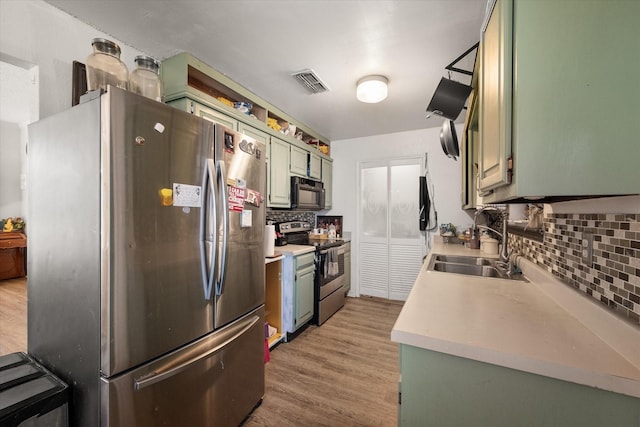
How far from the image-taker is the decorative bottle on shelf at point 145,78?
51.4 inches

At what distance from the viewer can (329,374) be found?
6.71ft

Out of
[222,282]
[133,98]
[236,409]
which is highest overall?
[133,98]

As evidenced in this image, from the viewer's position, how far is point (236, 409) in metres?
1.48

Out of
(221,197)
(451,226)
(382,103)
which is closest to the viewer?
(221,197)

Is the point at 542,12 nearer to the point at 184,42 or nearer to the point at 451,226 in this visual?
the point at 184,42

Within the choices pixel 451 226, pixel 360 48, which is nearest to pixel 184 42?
pixel 360 48

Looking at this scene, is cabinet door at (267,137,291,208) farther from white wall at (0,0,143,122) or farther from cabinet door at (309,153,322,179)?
white wall at (0,0,143,122)

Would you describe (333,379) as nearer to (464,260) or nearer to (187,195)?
(464,260)

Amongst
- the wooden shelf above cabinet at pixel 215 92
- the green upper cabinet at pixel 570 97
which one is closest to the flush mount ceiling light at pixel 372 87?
the wooden shelf above cabinet at pixel 215 92

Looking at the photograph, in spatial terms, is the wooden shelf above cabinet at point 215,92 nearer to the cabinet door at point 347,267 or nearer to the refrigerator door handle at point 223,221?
the refrigerator door handle at point 223,221

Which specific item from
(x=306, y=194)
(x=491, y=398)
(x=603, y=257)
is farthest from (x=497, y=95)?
(x=306, y=194)

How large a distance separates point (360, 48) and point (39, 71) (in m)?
1.89

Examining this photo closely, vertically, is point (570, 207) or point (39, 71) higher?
point (39, 71)

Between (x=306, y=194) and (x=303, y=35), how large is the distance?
1920 millimetres
